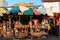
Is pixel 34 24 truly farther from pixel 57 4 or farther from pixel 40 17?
pixel 57 4

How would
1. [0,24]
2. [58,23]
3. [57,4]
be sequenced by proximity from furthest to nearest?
[57,4]
[58,23]
[0,24]

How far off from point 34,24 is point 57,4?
451 inches

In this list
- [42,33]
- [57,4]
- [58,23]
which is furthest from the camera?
[57,4]

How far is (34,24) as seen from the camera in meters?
15.4

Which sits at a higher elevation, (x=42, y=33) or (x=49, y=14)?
(x=49, y=14)

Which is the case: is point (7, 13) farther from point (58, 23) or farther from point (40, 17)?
point (58, 23)

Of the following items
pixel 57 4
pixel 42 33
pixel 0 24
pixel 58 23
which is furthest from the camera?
pixel 57 4

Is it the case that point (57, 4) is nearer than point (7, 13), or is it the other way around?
point (7, 13)

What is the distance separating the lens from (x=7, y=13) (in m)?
15.4

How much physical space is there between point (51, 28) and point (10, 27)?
297 centimetres

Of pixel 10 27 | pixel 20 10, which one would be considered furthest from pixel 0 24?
pixel 20 10

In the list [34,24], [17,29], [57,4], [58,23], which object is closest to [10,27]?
[17,29]

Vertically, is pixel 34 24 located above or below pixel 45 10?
below

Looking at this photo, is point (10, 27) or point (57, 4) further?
point (57, 4)
